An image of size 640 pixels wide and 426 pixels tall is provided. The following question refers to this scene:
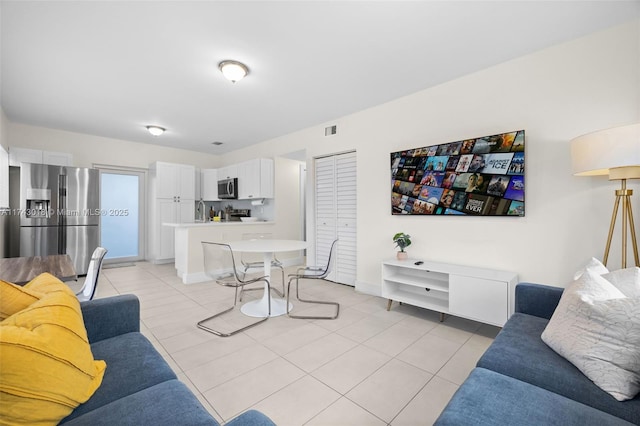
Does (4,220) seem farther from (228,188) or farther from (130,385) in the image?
(130,385)

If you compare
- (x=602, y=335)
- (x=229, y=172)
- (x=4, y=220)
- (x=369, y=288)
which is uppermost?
(x=229, y=172)

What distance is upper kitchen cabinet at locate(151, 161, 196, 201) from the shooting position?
224 inches

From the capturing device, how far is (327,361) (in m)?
2.12

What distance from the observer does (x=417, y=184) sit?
326cm

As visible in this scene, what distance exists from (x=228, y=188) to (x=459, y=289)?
483 cm

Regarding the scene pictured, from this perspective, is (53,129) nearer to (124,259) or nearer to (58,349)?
(124,259)

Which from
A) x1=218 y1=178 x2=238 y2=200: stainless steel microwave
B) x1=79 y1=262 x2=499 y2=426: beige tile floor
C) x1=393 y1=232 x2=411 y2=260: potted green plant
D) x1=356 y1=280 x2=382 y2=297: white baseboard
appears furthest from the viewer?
x1=218 y1=178 x2=238 y2=200: stainless steel microwave

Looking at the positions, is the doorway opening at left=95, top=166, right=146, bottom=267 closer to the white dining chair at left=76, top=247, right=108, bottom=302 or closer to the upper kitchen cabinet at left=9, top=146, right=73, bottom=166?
the upper kitchen cabinet at left=9, top=146, right=73, bottom=166

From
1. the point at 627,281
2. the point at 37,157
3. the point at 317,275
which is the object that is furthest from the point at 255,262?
the point at 37,157

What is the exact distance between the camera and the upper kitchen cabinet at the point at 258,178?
533 cm

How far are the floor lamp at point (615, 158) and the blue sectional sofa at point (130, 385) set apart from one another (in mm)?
2403

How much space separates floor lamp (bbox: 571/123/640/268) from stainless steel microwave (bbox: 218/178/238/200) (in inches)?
206

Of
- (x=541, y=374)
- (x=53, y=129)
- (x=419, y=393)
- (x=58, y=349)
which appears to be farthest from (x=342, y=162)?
(x=53, y=129)

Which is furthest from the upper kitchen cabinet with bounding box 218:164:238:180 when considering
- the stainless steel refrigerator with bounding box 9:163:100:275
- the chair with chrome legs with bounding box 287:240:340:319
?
the chair with chrome legs with bounding box 287:240:340:319
